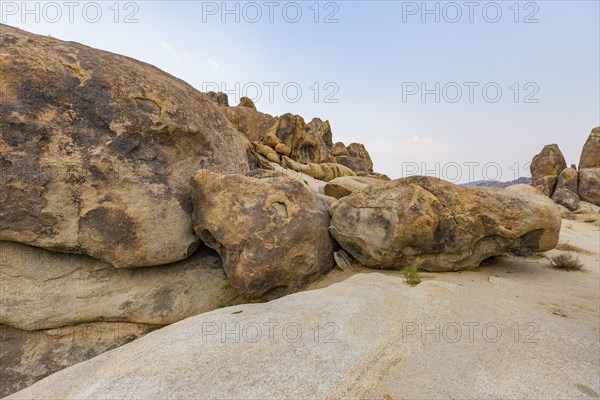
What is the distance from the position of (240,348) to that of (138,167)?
4.03m

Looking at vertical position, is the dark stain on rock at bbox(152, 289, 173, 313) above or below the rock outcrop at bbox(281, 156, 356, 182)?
below

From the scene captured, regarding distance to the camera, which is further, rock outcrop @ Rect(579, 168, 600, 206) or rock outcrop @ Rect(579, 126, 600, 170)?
rock outcrop @ Rect(579, 126, 600, 170)

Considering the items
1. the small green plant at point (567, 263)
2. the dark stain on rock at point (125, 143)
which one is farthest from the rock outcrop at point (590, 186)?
the dark stain on rock at point (125, 143)

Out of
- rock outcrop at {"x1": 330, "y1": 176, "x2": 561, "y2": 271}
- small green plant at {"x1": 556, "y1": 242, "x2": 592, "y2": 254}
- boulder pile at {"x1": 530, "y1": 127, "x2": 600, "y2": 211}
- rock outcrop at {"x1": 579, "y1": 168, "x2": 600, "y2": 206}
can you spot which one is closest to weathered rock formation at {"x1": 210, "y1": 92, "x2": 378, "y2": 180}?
small green plant at {"x1": 556, "y1": 242, "x2": 592, "y2": 254}

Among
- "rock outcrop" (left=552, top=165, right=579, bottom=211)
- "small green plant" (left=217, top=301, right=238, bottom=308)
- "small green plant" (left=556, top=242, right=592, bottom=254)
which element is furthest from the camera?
"rock outcrop" (left=552, top=165, right=579, bottom=211)

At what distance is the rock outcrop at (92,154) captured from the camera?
465 centimetres

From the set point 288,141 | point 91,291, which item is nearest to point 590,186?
point 288,141

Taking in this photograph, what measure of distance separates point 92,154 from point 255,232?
3.30 meters

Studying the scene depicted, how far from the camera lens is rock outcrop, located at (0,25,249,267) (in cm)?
465

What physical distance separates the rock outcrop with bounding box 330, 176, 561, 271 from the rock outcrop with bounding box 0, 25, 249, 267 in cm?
434

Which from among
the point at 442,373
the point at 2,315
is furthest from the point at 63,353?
the point at 442,373

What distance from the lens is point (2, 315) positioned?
15.6 feet

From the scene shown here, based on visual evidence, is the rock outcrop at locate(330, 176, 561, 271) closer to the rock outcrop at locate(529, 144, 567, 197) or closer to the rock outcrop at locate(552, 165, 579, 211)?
the rock outcrop at locate(552, 165, 579, 211)

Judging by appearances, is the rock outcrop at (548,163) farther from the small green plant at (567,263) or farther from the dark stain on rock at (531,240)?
the dark stain on rock at (531,240)
